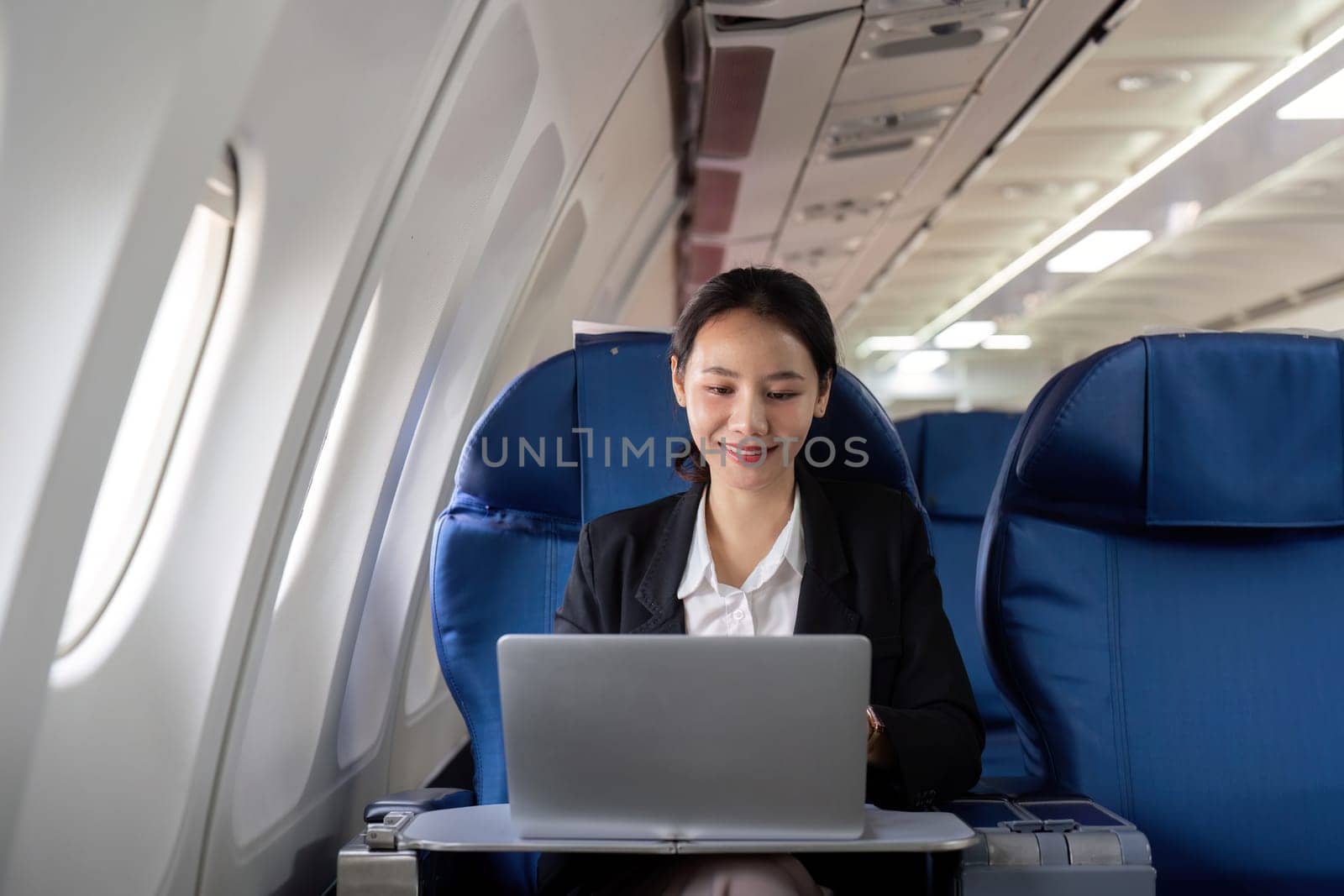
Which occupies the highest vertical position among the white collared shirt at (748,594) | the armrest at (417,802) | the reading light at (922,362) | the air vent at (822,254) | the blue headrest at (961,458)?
the reading light at (922,362)

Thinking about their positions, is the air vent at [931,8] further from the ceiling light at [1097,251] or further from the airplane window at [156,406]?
the ceiling light at [1097,251]

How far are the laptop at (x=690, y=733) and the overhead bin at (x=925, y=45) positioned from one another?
9.86ft

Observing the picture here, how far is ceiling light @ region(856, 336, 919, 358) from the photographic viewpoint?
14.4 m

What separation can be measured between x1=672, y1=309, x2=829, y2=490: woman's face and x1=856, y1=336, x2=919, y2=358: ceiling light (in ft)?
41.1

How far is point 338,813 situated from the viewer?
281 centimetres

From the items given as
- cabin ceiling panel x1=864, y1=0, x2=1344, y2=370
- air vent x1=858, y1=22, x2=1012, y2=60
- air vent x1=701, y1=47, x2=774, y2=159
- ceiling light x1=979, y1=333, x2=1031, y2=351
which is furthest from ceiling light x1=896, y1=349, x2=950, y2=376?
air vent x1=858, y1=22, x2=1012, y2=60

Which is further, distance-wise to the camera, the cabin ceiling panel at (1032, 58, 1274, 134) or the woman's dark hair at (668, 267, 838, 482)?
the cabin ceiling panel at (1032, 58, 1274, 134)

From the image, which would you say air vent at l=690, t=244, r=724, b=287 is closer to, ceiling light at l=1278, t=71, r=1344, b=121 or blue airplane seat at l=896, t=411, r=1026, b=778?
ceiling light at l=1278, t=71, r=1344, b=121

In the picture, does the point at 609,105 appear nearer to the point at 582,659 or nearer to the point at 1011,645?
the point at 1011,645

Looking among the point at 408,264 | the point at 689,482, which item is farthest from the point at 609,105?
the point at 689,482

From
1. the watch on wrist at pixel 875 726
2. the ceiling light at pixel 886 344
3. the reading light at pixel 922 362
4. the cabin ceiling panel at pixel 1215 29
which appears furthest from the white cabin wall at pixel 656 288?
the reading light at pixel 922 362

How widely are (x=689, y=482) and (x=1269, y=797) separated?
3.72 ft

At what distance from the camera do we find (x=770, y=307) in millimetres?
2033

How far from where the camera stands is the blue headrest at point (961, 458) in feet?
12.0
